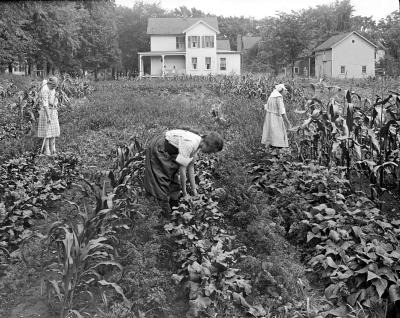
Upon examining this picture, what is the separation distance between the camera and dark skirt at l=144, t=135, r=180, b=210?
214 inches

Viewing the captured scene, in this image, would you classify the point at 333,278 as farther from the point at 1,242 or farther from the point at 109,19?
the point at 109,19

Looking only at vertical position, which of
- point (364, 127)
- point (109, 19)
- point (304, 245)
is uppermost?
point (109, 19)

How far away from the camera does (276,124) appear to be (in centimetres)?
857

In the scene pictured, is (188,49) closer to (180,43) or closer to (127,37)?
(180,43)

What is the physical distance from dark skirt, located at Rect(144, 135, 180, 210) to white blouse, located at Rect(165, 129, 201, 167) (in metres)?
0.17

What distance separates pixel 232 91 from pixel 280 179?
41.8ft

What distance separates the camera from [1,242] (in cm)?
476

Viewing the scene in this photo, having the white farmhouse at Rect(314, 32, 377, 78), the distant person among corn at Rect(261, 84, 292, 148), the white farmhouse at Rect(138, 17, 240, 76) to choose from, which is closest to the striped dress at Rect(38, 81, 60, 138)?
the distant person among corn at Rect(261, 84, 292, 148)

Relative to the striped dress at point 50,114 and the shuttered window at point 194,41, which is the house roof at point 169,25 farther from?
the striped dress at point 50,114

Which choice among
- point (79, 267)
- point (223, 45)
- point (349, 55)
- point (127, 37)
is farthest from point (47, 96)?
point (127, 37)

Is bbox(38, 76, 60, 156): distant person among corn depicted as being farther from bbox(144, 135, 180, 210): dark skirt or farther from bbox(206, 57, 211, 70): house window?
bbox(206, 57, 211, 70): house window

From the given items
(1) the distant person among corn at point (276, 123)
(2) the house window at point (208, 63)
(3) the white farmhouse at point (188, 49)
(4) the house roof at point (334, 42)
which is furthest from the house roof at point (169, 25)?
(1) the distant person among corn at point (276, 123)

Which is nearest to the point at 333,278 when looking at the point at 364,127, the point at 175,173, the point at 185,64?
the point at 175,173

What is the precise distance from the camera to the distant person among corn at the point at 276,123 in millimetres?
8562
